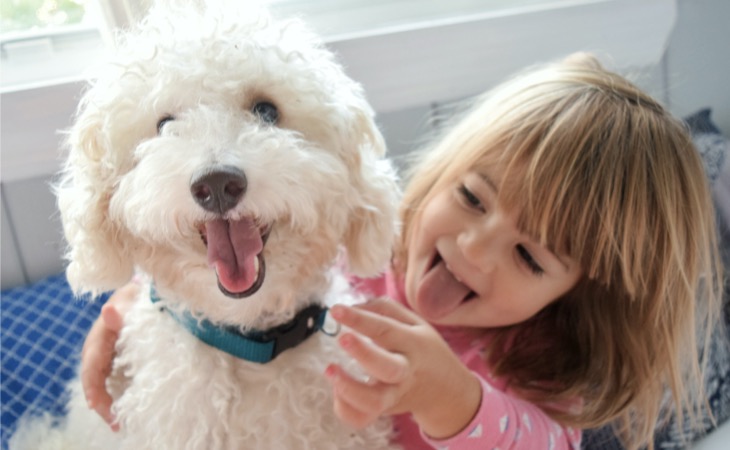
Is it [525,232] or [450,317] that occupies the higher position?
[525,232]

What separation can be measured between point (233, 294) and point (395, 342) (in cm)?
18

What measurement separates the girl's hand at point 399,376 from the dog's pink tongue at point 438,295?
7.0 inches

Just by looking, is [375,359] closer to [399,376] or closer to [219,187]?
[399,376]

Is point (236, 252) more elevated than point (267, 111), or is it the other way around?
point (267, 111)

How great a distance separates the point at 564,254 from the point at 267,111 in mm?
492

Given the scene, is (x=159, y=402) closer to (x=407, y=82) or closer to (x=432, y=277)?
(x=432, y=277)

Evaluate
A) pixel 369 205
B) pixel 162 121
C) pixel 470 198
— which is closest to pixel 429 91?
pixel 470 198

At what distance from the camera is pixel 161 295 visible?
0.78 meters

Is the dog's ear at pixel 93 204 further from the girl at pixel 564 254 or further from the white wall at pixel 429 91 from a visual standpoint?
the white wall at pixel 429 91

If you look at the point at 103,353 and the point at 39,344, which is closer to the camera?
the point at 103,353

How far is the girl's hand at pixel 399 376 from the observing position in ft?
2.19

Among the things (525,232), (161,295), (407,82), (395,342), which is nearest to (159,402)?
(161,295)

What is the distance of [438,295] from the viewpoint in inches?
38.8

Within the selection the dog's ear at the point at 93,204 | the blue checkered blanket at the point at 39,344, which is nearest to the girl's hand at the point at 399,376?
the dog's ear at the point at 93,204
